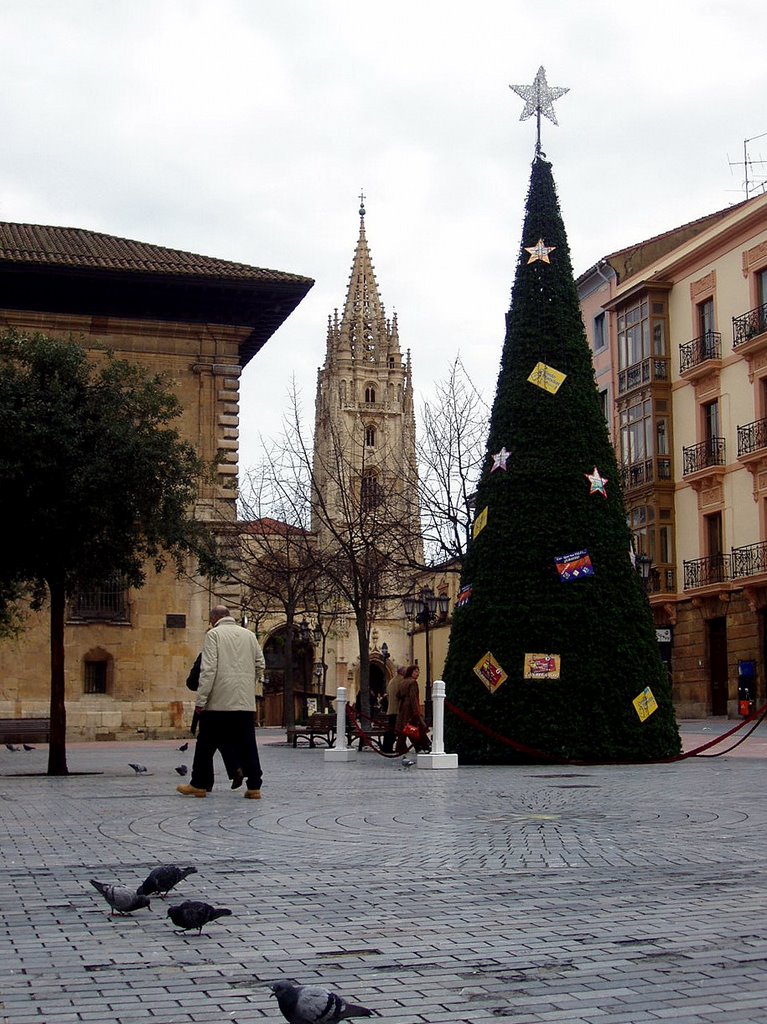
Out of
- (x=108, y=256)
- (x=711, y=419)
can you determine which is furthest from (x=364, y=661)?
(x=711, y=419)

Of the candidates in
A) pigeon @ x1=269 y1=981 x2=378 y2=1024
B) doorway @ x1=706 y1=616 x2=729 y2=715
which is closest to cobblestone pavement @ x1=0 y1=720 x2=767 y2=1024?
pigeon @ x1=269 y1=981 x2=378 y2=1024

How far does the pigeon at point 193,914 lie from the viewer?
5.73 meters

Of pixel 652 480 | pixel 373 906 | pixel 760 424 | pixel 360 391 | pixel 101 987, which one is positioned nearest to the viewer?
pixel 101 987

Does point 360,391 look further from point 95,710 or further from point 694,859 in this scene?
point 694,859

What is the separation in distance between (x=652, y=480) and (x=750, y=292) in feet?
25.1

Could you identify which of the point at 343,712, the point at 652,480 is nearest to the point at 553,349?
the point at 343,712

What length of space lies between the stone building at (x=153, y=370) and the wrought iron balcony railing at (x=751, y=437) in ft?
55.8

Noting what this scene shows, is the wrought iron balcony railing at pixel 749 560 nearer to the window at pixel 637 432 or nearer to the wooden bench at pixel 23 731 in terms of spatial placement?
the window at pixel 637 432

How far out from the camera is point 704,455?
145 feet

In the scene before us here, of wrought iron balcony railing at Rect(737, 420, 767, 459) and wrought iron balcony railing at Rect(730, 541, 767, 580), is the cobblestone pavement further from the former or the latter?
wrought iron balcony railing at Rect(737, 420, 767, 459)

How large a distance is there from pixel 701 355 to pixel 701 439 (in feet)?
9.11

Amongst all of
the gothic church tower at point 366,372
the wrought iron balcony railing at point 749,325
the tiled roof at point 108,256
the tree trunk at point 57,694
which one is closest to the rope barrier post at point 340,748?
the tree trunk at point 57,694

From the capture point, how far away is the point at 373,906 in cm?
670

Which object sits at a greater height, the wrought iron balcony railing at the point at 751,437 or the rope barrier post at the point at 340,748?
the wrought iron balcony railing at the point at 751,437
